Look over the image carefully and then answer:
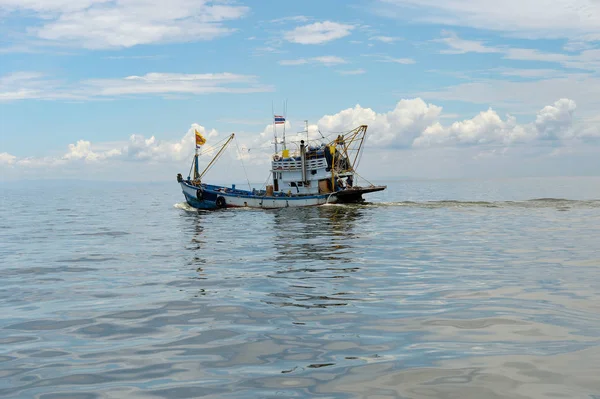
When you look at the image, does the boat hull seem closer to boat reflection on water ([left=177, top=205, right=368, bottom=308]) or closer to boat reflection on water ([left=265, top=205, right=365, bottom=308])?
boat reflection on water ([left=265, top=205, right=365, bottom=308])

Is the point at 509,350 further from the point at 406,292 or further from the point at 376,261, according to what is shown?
the point at 376,261

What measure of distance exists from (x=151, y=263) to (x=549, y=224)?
26.4 m

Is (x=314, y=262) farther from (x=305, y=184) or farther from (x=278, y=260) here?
(x=305, y=184)

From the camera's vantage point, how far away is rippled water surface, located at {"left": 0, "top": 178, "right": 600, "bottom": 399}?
7.87 meters

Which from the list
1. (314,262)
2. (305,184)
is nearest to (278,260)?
(314,262)

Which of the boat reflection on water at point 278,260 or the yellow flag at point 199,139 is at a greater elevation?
the yellow flag at point 199,139

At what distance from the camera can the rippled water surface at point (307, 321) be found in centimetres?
787

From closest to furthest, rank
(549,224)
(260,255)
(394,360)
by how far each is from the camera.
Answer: (394,360), (260,255), (549,224)

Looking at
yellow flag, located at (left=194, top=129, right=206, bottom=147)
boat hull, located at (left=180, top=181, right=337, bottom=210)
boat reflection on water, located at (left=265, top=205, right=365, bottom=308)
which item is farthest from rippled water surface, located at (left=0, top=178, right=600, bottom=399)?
yellow flag, located at (left=194, top=129, right=206, bottom=147)

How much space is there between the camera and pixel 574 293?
13805 millimetres

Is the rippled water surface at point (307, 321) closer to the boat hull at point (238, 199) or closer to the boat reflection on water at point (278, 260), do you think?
the boat reflection on water at point (278, 260)

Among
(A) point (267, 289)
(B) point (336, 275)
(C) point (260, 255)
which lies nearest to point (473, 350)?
(A) point (267, 289)

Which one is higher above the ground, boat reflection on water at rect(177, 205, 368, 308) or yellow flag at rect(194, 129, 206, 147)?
yellow flag at rect(194, 129, 206, 147)

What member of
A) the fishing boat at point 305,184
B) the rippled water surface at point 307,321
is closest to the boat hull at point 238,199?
the fishing boat at point 305,184
